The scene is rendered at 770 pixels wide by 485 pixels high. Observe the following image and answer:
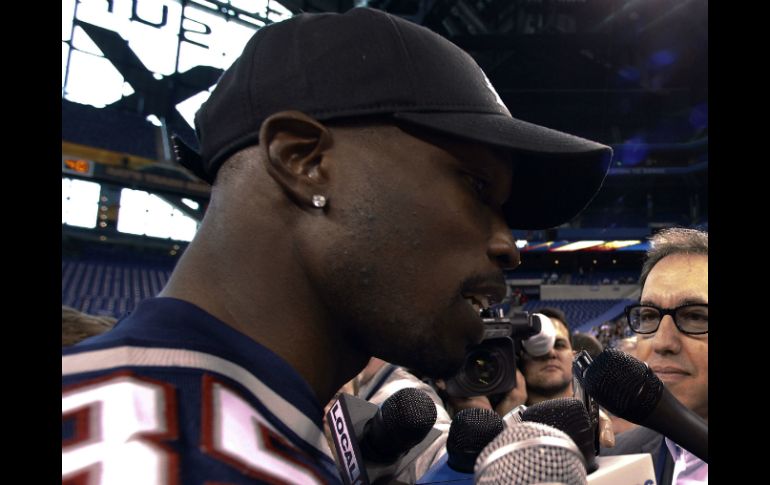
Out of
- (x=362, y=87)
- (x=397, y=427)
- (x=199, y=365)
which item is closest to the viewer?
(x=199, y=365)

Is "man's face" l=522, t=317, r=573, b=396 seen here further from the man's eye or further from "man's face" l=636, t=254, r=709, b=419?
the man's eye

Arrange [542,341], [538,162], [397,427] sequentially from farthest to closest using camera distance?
[542,341], [397,427], [538,162]

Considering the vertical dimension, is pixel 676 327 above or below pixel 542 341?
above

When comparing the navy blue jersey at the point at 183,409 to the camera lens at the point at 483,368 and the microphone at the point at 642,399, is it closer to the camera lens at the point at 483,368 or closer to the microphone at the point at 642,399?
the microphone at the point at 642,399

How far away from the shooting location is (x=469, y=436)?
111 centimetres

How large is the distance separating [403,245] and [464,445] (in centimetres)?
55

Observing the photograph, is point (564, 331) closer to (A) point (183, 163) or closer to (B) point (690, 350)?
(B) point (690, 350)

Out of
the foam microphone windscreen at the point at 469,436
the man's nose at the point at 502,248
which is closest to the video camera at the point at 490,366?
the foam microphone windscreen at the point at 469,436

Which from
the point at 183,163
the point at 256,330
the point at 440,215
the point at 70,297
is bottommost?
the point at 70,297

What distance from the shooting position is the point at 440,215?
2.46 ft

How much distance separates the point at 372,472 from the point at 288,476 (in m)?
0.60

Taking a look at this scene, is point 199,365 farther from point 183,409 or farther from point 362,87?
point 362,87

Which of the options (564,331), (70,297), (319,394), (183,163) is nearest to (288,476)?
(319,394)

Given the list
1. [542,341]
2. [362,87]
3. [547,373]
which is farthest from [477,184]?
[547,373]
